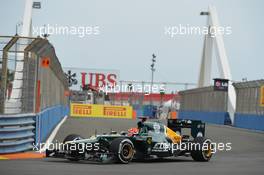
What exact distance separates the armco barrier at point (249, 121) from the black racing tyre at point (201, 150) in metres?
23.0

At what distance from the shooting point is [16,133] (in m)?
16.0

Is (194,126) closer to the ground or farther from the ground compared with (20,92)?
closer to the ground

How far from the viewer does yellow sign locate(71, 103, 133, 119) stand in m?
58.4

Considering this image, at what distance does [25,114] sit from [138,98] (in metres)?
58.9

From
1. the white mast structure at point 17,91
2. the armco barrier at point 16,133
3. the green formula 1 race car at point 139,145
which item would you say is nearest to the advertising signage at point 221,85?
the green formula 1 race car at point 139,145

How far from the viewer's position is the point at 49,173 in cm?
1132

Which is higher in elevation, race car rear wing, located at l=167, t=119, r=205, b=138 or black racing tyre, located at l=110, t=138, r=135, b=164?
race car rear wing, located at l=167, t=119, r=205, b=138

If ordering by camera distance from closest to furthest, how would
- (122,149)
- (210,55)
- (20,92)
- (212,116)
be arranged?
(122,149)
(20,92)
(212,116)
(210,55)

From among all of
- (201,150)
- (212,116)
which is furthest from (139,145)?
(212,116)

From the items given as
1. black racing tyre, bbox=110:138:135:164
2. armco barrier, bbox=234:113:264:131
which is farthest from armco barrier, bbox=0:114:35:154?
armco barrier, bbox=234:113:264:131

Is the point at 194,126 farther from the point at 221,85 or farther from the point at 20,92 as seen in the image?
the point at 221,85

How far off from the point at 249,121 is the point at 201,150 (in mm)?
26445

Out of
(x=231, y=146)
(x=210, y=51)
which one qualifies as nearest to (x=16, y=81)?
(x=231, y=146)

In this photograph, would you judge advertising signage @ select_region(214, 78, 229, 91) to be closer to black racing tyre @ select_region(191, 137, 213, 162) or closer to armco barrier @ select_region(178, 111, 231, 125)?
armco barrier @ select_region(178, 111, 231, 125)
